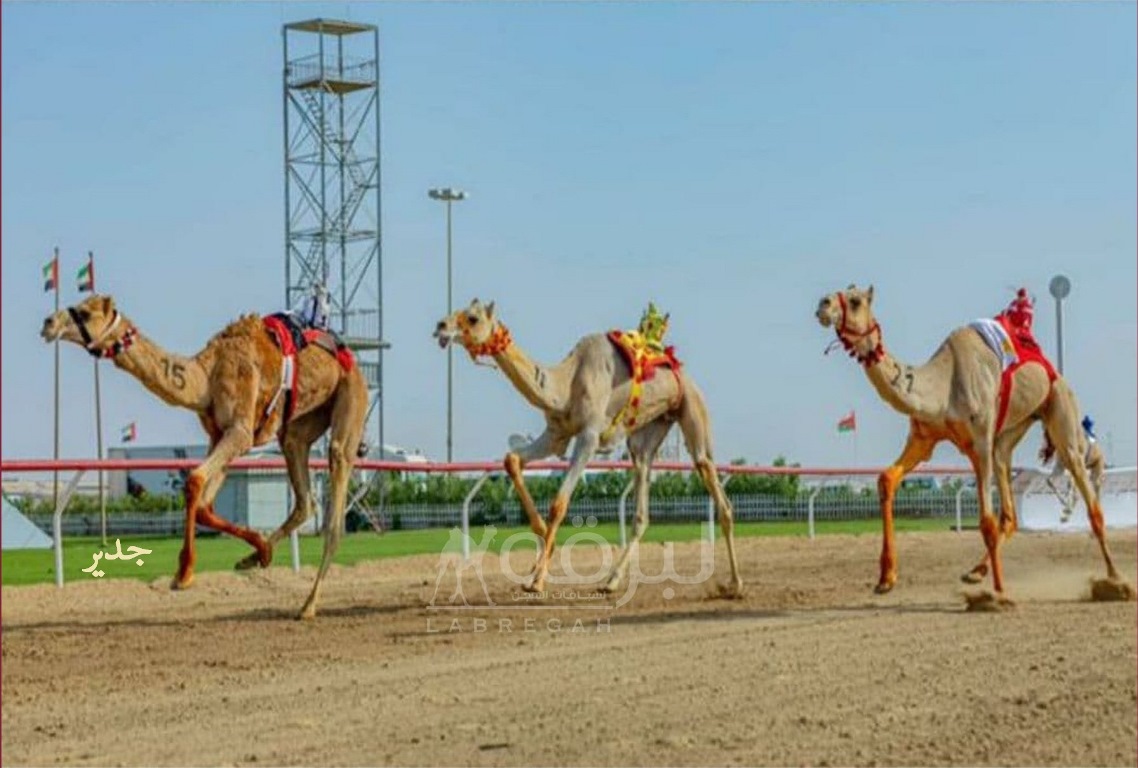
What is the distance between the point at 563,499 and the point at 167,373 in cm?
366

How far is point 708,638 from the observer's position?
13.3m

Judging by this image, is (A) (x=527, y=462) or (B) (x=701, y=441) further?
(B) (x=701, y=441)

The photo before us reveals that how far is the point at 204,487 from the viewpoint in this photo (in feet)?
44.7

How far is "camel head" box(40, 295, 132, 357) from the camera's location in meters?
12.7

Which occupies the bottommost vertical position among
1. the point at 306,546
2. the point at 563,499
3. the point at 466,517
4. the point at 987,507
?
the point at 306,546

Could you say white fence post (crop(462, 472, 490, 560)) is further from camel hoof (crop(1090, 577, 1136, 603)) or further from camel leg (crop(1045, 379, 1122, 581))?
camel hoof (crop(1090, 577, 1136, 603))

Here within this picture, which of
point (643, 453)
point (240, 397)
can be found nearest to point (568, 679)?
point (240, 397)

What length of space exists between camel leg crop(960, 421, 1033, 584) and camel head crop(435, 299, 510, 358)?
4883 mm

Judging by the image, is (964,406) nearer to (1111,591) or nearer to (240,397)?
(1111,591)

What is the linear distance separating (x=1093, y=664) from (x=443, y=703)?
4250 millimetres

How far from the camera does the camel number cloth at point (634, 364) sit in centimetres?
1714

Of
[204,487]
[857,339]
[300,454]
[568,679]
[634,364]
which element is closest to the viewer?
[568,679]

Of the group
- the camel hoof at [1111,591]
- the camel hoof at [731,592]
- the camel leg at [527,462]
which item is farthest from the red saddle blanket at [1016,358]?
the camel leg at [527,462]

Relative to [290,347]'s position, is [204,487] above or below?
below
